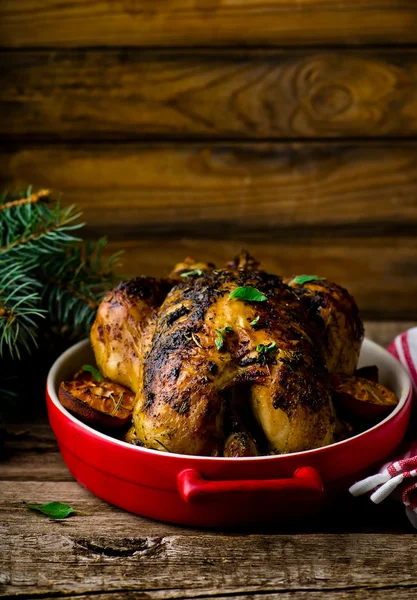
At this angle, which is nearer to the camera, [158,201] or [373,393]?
[373,393]

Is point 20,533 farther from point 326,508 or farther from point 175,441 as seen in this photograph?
point 326,508

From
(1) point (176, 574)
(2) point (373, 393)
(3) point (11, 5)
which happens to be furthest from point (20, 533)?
(3) point (11, 5)

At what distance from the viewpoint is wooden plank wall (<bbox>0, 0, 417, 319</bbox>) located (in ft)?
6.23

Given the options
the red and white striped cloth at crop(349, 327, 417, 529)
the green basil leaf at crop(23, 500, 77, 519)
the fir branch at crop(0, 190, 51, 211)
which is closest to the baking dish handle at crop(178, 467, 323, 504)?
the red and white striped cloth at crop(349, 327, 417, 529)

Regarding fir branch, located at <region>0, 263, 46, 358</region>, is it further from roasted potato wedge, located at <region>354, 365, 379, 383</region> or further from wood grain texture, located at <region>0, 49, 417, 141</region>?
wood grain texture, located at <region>0, 49, 417, 141</region>

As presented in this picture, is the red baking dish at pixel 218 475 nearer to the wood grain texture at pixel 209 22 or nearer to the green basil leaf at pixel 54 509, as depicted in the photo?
the green basil leaf at pixel 54 509

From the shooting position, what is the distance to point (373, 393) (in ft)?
3.54

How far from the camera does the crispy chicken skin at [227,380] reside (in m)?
0.92

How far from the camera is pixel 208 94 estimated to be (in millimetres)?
1956

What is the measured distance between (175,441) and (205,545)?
14 cm

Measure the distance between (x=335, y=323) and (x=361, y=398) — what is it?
0.13 metres

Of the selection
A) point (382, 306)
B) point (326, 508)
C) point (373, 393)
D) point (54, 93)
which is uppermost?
point (54, 93)

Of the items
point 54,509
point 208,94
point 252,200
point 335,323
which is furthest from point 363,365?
point 208,94

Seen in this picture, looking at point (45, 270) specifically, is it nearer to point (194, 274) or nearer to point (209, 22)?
point (194, 274)
